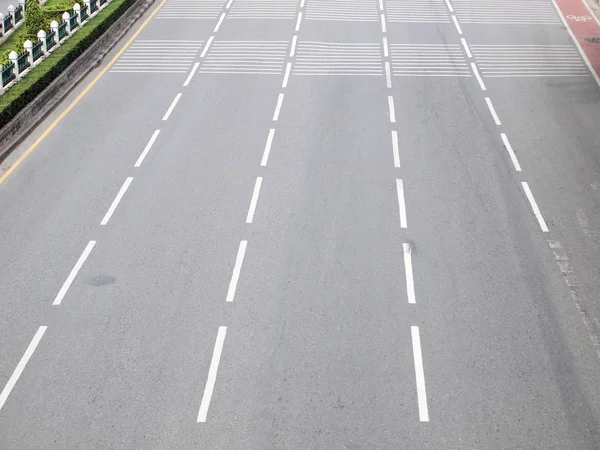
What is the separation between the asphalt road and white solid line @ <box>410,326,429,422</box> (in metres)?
0.04

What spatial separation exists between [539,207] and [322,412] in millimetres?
8089

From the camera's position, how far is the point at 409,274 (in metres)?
15.5

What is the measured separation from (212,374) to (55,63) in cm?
1494

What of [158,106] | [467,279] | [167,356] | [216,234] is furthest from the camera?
[158,106]

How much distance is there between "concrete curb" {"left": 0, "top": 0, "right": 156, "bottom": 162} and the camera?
69.6ft

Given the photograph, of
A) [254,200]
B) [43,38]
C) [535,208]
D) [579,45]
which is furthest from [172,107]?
[579,45]

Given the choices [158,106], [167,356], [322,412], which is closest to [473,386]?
[322,412]

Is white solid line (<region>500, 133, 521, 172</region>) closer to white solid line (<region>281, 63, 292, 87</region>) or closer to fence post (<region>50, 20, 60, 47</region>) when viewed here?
white solid line (<region>281, 63, 292, 87</region>)

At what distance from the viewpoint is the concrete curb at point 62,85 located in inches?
835

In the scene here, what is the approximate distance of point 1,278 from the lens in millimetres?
15312

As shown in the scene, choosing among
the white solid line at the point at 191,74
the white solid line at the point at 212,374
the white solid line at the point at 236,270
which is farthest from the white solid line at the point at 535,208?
the white solid line at the point at 191,74

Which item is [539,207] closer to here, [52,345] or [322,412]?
→ [322,412]

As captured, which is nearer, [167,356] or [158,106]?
[167,356]

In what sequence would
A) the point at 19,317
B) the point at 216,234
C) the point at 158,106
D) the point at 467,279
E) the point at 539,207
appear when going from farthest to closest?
the point at 158,106
the point at 539,207
the point at 216,234
the point at 467,279
the point at 19,317
